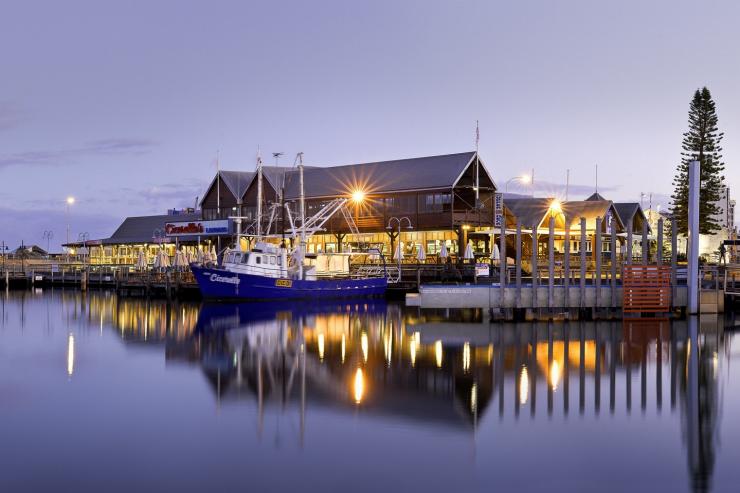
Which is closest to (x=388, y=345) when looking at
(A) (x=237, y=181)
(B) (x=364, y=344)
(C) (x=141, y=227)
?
(B) (x=364, y=344)

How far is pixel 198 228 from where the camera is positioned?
256ft

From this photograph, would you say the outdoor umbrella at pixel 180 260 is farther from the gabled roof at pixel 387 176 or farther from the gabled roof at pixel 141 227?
the gabled roof at pixel 141 227

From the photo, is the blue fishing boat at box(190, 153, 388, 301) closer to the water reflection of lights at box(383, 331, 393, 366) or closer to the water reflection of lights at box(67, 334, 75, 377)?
the water reflection of lights at box(67, 334, 75, 377)

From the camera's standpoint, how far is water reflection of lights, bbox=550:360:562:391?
22.9 metres

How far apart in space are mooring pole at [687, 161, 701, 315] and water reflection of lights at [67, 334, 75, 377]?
2561 cm

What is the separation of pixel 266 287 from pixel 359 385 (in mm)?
30664

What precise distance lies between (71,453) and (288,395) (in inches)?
264

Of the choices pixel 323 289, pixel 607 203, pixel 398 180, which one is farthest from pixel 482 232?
pixel 323 289

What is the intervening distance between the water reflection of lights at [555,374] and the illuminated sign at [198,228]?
5332 cm

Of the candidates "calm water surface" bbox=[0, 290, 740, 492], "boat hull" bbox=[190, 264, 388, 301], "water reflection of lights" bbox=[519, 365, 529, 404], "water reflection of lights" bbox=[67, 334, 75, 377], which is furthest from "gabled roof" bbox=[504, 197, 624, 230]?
"water reflection of lights" bbox=[519, 365, 529, 404]

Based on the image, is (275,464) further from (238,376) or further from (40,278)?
(40,278)

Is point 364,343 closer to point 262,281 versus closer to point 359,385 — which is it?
point 359,385

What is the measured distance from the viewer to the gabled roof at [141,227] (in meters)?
90.4

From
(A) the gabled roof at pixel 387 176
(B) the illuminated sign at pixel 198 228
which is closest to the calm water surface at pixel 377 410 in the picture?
(A) the gabled roof at pixel 387 176
